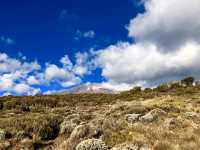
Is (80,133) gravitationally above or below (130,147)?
above

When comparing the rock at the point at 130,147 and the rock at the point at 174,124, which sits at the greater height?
the rock at the point at 174,124

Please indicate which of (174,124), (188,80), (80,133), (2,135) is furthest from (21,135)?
(188,80)

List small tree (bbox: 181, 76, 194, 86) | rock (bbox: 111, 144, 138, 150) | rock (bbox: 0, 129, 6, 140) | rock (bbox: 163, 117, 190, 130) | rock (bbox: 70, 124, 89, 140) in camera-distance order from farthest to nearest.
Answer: small tree (bbox: 181, 76, 194, 86)
rock (bbox: 163, 117, 190, 130)
rock (bbox: 0, 129, 6, 140)
rock (bbox: 70, 124, 89, 140)
rock (bbox: 111, 144, 138, 150)

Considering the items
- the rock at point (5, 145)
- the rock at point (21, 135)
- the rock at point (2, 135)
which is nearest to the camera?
the rock at point (5, 145)

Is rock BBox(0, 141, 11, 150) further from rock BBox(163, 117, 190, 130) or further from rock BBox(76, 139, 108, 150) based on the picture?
rock BBox(163, 117, 190, 130)

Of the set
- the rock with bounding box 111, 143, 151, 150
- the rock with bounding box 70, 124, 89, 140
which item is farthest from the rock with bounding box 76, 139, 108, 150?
the rock with bounding box 70, 124, 89, 140

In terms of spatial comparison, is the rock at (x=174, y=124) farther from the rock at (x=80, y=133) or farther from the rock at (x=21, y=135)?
the rock at (x=21, y=135)

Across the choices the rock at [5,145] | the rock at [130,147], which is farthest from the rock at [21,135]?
the rock at [130,147]

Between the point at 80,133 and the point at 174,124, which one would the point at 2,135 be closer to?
the point at 80,133

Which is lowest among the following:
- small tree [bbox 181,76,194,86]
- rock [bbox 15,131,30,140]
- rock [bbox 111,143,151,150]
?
rock [bbox 111,143,151,150]

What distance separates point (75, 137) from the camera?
38.6 feet

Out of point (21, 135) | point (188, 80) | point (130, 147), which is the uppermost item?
point (188, 80)

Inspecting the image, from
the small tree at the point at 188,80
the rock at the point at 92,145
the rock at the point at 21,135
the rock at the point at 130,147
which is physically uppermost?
the small tree at the point at 188,80

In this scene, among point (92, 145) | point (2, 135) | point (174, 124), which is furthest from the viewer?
point (174, 124)
